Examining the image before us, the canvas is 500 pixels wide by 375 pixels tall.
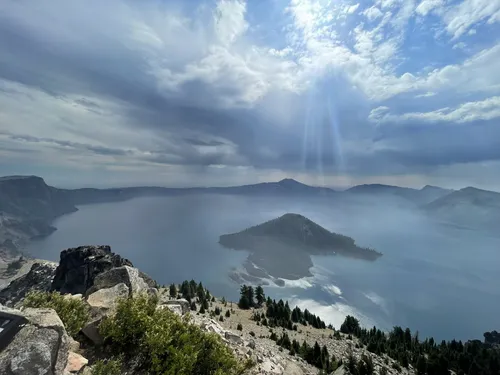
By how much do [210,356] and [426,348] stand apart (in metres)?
81.4

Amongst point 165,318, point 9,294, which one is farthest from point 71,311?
point 9,294

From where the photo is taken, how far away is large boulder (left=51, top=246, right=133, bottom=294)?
68250 millimetres

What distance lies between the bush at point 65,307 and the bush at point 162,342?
1.74 metres

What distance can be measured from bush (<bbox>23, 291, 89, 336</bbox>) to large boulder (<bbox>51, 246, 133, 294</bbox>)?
53763mm

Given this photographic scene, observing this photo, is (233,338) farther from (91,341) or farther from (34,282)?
(34,282)

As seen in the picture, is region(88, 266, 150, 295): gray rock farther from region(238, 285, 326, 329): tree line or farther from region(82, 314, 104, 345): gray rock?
region(238, 285, 326, 329): tree line

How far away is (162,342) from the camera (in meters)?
13.2

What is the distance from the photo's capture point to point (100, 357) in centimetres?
1459

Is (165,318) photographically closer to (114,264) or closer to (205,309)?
(205,309)

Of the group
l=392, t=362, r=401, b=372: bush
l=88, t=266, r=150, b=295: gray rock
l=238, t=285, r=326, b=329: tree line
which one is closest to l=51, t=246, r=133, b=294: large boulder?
l=238, t=285, r=326, b=329: tree line

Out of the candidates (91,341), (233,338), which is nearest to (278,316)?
(233,338)

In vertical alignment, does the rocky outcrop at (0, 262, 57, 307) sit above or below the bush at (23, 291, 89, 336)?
below

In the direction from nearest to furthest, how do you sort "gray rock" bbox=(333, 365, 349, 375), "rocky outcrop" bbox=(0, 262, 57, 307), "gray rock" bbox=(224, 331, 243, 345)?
1. "gray rock" bbox=(224, 331, 243, 345)
2. "gray rock" bbox=(333, 365, 349, 375)
3. "rocky outcrop" bbox=(0, 262, 57, 307)

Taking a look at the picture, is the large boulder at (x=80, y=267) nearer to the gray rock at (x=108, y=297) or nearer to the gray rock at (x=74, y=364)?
the gray rock at (x=108, y=297)
